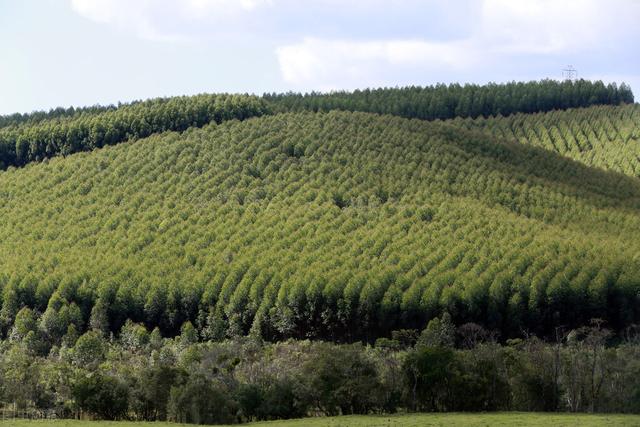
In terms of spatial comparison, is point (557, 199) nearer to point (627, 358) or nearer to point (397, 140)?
point (397, 140)

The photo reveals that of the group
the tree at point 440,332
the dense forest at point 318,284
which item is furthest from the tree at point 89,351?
the tree at point 440,332

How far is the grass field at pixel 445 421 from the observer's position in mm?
80000

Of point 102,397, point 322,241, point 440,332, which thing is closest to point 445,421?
point 102,397

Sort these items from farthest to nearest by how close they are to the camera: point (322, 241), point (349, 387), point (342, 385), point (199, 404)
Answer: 1. point (322, 241)
2. point (342, 385)
3. point (349, 387)
4. point (199, 404)

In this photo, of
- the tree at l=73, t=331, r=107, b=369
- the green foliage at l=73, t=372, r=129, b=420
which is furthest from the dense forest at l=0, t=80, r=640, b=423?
the tree at l=73, t=331, r=107, b=369

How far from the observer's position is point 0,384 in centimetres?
9581

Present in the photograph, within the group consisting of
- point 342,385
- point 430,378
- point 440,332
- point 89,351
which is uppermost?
point 430,378

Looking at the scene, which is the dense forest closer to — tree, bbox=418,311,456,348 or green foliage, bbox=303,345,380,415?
green foliage, bbox=303,345,380,415

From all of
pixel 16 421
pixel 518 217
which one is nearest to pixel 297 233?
pixel 518 217

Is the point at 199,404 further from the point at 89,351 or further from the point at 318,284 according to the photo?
the point at 318,284

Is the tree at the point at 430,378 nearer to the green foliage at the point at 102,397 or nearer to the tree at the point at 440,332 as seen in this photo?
the tree at the point at 440,332

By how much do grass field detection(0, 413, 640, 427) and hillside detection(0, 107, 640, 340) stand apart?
42.0m

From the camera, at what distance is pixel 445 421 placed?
82250 millimetres

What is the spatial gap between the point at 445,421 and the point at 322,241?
73.2m
